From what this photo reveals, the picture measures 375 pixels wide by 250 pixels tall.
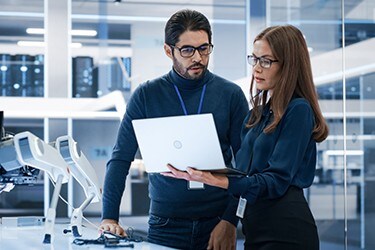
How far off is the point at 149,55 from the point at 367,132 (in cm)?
248

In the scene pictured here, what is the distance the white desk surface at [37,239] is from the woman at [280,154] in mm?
370

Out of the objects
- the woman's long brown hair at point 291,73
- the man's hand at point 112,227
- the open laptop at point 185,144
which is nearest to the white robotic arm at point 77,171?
the man's hand at point 112,227

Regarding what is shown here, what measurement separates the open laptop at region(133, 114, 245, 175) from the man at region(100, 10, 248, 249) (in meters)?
0.39

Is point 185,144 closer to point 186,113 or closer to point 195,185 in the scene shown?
point 195,185

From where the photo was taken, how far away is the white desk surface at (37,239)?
9.70 feet

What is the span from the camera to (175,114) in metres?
3.48

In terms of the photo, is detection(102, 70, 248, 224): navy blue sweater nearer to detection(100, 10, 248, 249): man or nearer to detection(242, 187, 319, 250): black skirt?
detection(100, 10, 248, 249): man

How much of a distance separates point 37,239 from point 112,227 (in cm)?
33

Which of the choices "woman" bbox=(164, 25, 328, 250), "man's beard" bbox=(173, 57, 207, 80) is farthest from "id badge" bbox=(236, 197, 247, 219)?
"man's beard" bbox=(173, 57, 207, 80)

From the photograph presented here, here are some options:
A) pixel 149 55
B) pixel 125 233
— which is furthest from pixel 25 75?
pixel 125 233

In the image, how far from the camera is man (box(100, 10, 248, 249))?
11.0 feet

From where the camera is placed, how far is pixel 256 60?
117 inches

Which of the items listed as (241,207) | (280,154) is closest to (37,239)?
(241,207)

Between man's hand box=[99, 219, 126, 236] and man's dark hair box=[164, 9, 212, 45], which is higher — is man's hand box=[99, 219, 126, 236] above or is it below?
below
